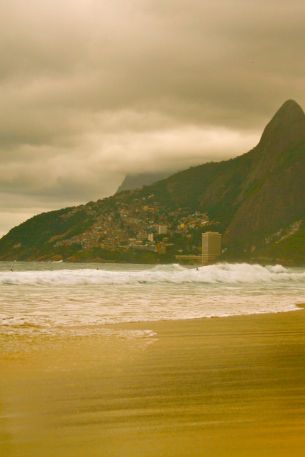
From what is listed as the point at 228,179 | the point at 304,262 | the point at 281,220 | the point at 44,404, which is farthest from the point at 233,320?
the point at 228,179

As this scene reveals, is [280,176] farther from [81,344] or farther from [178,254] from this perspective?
[81,344]

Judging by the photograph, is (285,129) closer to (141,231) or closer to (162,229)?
(162,229)

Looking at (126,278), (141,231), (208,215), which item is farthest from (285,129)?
(126,278)

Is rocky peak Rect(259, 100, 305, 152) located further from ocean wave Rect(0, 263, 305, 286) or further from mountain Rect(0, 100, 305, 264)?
ocean wave Rect(0, 263, 305, 286)

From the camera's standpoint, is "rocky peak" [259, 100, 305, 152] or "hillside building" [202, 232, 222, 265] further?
"rocky peak" [259, 100, 305, 152]

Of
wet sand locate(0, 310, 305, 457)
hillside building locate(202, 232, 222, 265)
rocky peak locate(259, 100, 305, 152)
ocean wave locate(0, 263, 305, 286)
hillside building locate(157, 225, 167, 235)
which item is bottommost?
wet sand locate(0, 310, 305, 457)

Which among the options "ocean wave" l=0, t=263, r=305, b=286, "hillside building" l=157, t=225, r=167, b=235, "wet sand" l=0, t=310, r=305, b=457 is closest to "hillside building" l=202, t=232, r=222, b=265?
"hillside building" l=157, t=225, r=167, b=235
